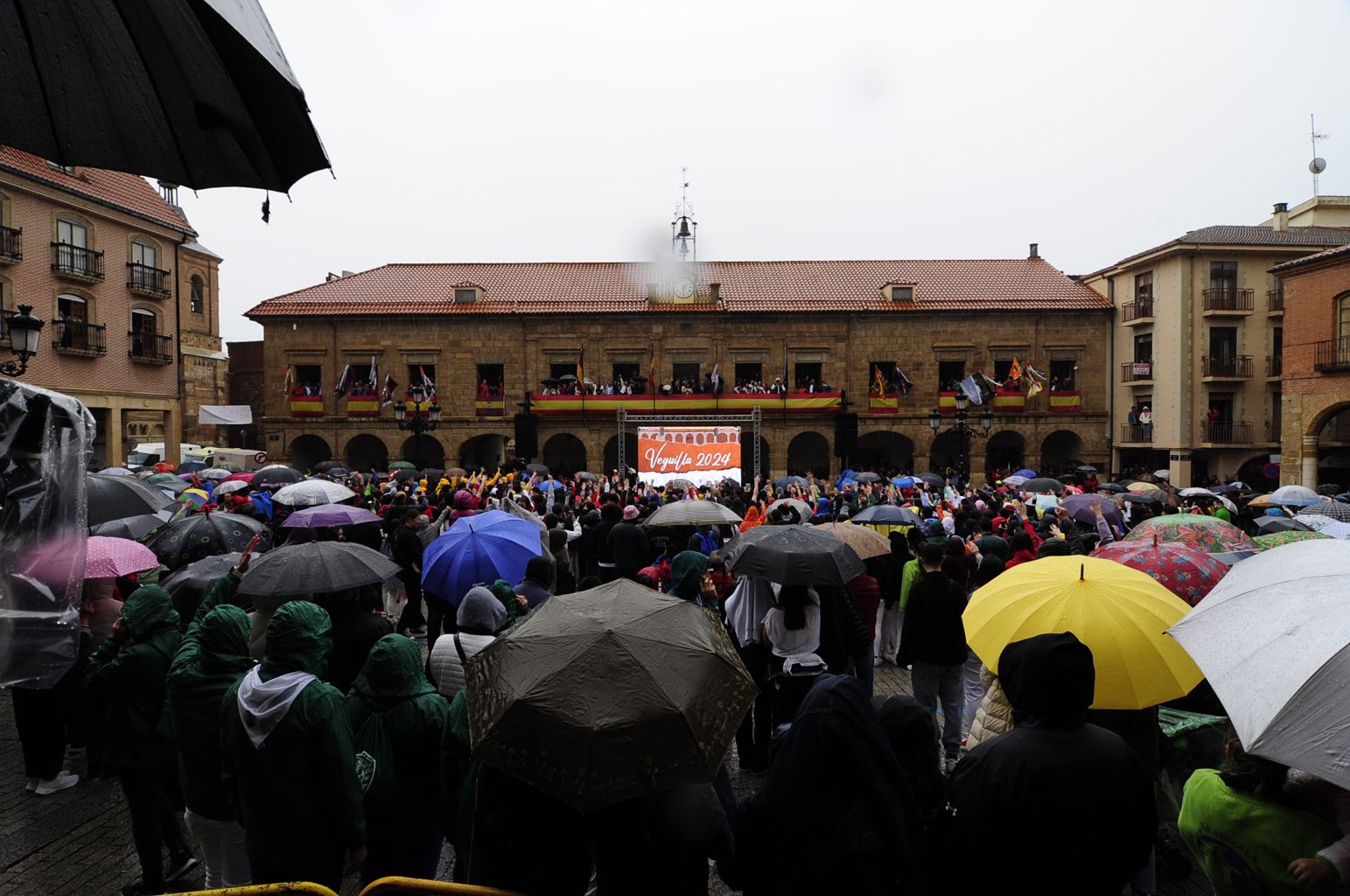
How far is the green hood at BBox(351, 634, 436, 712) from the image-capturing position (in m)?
3.48

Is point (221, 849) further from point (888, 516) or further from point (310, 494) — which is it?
point (888, 516)

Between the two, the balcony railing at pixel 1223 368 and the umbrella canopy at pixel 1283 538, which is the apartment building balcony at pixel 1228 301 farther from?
the umbrella canopy at pixel 1283 538

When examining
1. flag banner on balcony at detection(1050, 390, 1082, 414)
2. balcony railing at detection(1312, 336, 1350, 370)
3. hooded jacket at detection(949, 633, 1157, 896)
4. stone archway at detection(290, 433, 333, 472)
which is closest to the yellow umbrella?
hooded jacket at detection(949, 633, 1157, 896)

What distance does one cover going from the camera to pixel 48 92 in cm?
192

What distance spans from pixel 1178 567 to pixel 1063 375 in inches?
1153

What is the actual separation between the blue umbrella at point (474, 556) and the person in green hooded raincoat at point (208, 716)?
2.56 metres

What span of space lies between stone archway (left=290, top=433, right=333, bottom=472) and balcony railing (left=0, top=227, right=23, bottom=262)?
1153cm

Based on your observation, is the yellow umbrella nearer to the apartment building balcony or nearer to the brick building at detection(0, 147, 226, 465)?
the brick building at detection(0, 147, 226, 465)

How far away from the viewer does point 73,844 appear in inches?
185

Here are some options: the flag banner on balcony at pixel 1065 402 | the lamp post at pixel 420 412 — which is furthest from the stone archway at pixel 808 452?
the lamp post at pixel 420 412

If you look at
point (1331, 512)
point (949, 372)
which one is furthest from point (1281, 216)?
point (1331, 512)

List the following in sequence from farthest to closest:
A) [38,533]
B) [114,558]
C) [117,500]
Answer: [117,500] < [114,558] < [38,533]

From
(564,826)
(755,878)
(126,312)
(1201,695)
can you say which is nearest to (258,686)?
(564,826)

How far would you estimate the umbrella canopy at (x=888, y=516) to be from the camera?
375 inches
